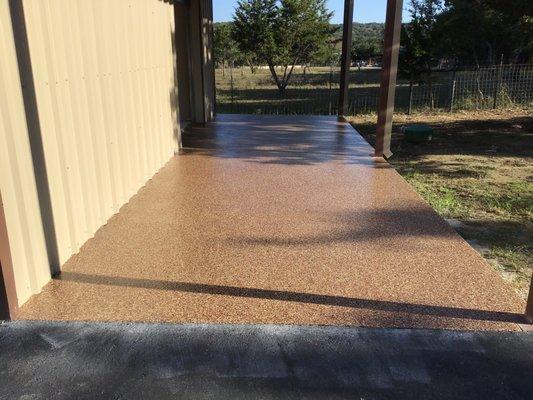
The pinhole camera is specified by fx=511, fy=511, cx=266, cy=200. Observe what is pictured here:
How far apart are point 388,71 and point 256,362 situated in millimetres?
5309

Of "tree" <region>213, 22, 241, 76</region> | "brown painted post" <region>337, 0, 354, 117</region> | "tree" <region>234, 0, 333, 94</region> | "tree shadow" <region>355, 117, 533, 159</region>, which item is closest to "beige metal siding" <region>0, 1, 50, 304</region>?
"tree shadow" <region>355, 117, 533, 159</region>

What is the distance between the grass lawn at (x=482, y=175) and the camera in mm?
4738

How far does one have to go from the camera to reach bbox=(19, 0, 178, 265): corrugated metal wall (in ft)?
10.7

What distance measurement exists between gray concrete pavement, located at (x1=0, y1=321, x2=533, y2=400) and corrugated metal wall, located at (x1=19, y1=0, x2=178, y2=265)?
3.45 feet

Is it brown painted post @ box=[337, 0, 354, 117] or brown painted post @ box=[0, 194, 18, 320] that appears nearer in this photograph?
brown painted post @ box=[0, 194, 18, 320]

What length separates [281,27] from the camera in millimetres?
21734

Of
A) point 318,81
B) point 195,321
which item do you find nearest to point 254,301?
point 195,321

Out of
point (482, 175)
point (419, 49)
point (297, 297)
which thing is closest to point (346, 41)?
point (482, 175)

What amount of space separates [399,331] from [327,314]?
40 centimetres

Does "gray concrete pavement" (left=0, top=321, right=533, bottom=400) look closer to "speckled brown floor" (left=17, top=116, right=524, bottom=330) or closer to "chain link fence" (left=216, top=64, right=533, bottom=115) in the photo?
"speckled brown floor" (left=17, top=116, right=524, bottom=330)

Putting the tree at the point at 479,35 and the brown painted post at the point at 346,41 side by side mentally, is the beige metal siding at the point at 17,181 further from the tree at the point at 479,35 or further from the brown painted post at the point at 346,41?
the tree at the point at 479,35

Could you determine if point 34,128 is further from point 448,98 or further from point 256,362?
point 448,98

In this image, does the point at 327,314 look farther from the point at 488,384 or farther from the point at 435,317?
the point at 488,384

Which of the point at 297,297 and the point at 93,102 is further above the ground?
the point at 93,102
